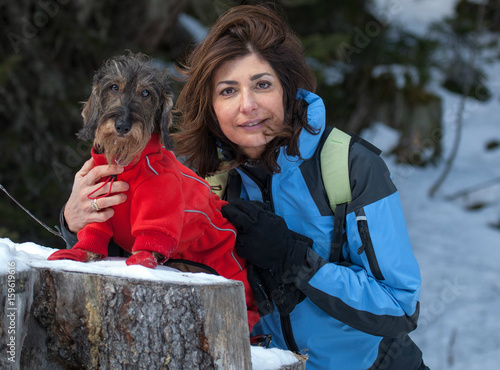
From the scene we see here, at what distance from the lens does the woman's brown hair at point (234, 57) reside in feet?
8.43

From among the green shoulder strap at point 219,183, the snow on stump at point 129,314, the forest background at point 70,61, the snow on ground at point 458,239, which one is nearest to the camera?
the snow on stump at point 129,314

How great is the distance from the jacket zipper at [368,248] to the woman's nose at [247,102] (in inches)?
32.0

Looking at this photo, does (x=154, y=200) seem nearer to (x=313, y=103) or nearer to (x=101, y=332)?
(x=101, y=332)

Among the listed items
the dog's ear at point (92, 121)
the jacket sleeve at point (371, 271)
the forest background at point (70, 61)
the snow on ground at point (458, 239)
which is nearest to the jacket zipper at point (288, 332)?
the jacket sleeve at point (371, 271)

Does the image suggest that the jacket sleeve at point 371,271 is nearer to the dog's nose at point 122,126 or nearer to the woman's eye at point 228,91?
the woman's eye at point 228,91

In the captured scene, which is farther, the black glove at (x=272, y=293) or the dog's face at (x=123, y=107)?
the black glove at (x=272, y=293)

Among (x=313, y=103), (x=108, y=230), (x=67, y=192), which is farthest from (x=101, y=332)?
(x=67, y=192)

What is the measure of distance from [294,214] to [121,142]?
1.01 meters

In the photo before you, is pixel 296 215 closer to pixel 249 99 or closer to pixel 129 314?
pixel 249 99

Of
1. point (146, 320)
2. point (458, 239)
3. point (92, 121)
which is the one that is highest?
point (92, 121)

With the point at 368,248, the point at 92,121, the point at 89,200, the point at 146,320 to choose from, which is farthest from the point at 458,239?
the point at 146,320

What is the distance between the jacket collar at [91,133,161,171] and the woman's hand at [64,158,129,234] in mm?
38

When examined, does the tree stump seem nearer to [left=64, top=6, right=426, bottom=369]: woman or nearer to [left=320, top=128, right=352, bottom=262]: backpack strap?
[left=64, top=6, right=426, bottom=369]: woman

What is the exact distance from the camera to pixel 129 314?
1789 millimetres
